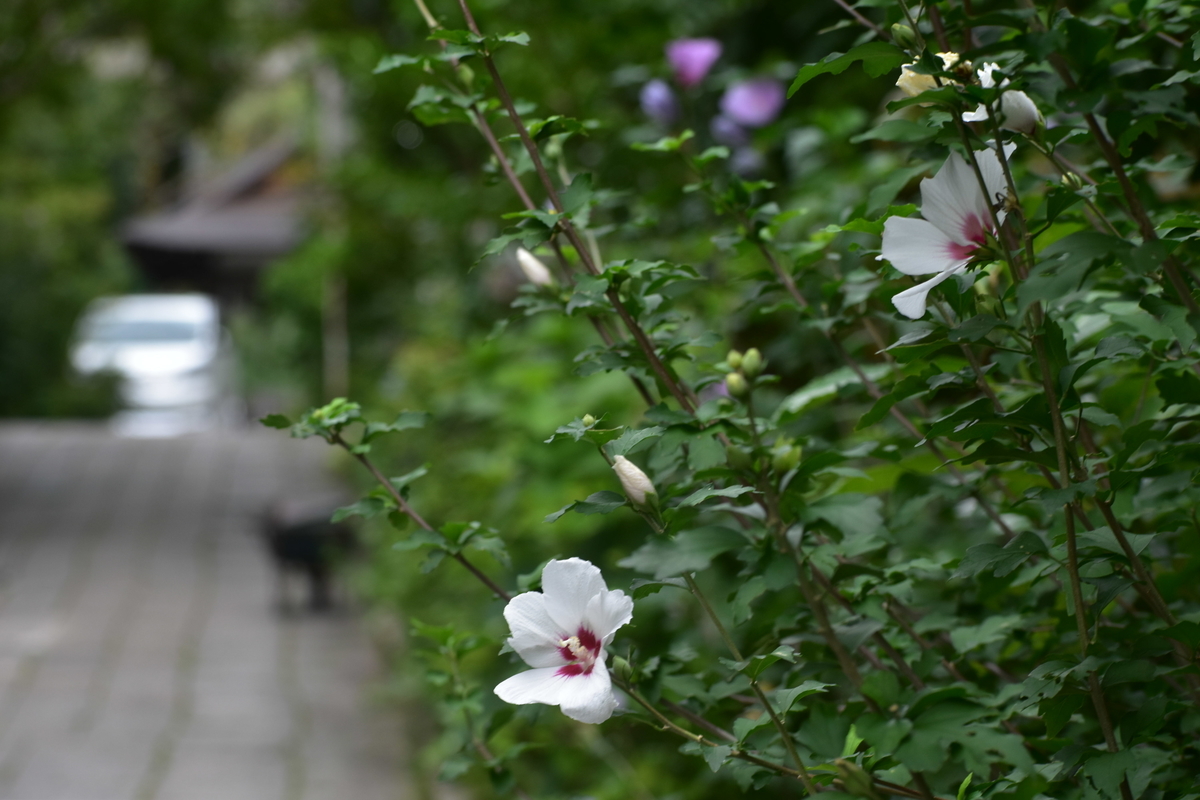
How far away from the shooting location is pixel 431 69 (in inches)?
32.4

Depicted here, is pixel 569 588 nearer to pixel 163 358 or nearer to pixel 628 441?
pixel 628 441

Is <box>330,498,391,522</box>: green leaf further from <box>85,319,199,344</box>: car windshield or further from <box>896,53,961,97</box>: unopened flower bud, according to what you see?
<box>85,319,199,344</box>: car windshield

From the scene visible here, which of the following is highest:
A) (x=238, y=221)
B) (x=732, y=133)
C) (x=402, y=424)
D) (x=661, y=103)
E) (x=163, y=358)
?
(x=402, y=424)

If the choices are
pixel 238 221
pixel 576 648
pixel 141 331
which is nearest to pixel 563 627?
pixel 576 648

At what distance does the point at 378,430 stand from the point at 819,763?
0.36m

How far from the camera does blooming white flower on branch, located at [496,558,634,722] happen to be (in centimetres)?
63

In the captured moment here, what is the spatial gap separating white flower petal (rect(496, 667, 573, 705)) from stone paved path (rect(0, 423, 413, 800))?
2.18 meters

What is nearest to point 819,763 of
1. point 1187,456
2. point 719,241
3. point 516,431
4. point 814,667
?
point 814,667

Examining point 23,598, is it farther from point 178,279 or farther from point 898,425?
point 178,279

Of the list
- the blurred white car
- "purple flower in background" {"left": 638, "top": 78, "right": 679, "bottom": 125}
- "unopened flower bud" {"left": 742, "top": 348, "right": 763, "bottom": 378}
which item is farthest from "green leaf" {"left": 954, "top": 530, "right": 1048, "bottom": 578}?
the blurred white car

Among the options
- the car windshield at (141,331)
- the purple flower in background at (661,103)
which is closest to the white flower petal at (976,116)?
the purple flower in background at (661,103)

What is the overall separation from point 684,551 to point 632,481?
5cm

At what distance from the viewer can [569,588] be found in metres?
0.65

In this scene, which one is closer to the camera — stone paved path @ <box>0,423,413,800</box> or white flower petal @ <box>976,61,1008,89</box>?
white flower petal @ <box>976,61,1008,89</box>
